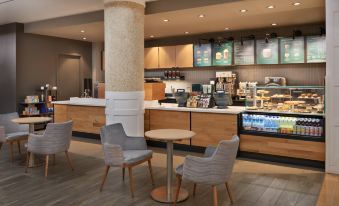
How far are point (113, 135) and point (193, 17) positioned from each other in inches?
141

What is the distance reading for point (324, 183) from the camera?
13.4 feet

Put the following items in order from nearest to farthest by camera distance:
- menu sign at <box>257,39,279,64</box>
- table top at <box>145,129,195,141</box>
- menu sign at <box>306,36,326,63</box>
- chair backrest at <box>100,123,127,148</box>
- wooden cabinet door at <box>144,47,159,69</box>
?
table top at <box>145,129,195,141</box>
chair backrest at <box>100,123,127,148</box>
menu sign at <box>306,36,326,63</box>
menu sign at <box>257,39,279,64</box>
wooden cabinet door at <box>144,47,159,69</box>

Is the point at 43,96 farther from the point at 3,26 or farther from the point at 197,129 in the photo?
the point at 197,129

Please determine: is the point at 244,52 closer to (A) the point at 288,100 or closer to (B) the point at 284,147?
(A) the point at 288,100

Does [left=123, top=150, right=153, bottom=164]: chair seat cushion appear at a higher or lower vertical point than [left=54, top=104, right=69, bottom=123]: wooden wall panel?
lower

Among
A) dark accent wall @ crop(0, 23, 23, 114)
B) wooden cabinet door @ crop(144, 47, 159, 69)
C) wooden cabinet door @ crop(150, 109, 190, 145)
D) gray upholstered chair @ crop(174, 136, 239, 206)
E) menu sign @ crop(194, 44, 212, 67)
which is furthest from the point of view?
wooden cabinet door @ crop(144, 47, 159, 69)

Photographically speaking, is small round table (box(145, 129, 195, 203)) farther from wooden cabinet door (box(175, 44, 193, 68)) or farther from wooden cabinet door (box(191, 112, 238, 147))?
wooden cabinet door (box(175, 44, 193, 68))

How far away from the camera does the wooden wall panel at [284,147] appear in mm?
4793

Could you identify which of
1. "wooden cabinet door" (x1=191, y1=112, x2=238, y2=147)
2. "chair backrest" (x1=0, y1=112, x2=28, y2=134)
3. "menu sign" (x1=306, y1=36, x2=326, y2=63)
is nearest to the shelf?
"wooden cabinet door" (x1=191, y1=112, x2=238, y2=147)

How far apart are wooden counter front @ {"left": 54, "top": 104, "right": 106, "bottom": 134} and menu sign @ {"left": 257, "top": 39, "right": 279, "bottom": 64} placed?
4.23 meters

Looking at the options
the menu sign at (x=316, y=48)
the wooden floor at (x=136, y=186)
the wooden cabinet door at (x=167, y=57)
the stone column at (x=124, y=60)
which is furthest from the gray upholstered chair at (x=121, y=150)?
the wooden cabinet door at (x=167, y=57)

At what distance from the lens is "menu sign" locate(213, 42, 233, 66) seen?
8.15m

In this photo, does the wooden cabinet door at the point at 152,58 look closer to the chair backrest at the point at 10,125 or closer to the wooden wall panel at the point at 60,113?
the wooden wall panel at the point at 60,113

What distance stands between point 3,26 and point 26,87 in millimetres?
1894
